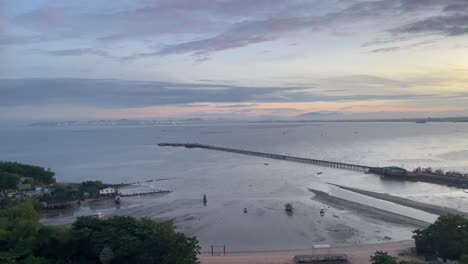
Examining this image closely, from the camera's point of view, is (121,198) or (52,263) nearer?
(52,263)

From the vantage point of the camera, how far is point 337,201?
39.7 metres

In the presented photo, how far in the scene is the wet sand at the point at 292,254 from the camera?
22.6 meters

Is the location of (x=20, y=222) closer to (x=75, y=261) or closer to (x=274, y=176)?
(x=75, y=261)

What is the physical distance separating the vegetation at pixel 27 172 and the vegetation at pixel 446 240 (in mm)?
36615

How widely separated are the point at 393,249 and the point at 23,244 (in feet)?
63.6

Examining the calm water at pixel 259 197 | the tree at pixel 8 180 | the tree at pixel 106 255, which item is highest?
the tree at pixel 8 180

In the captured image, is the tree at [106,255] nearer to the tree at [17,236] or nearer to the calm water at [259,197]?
the tree at [17,236]

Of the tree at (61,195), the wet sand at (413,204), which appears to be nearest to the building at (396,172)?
the wet sand at (413,204)

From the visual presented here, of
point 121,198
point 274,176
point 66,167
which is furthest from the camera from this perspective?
point 66,167

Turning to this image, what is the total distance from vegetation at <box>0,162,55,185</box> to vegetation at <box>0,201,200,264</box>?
23149 millimetres

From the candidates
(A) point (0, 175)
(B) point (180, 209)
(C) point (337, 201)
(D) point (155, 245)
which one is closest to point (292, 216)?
(C) point (337, 201)

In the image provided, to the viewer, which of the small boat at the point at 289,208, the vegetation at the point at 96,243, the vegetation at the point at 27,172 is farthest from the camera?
the vegetation at the point at 27,172

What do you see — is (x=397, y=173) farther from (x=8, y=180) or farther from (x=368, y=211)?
(x=8, y=180)

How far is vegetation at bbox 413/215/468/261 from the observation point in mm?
19530
